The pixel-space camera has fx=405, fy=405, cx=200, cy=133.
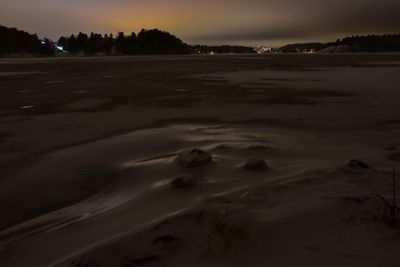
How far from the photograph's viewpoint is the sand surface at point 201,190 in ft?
8.29

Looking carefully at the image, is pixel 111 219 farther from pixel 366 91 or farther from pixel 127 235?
pixel 366 91

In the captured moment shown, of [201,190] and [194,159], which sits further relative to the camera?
[194,159]

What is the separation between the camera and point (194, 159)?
Answer: 15.6 feet

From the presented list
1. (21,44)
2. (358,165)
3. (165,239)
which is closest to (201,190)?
(165,239)

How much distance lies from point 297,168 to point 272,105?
18.5 ft

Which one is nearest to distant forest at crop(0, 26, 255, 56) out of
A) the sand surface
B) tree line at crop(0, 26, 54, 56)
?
tree line at crop(0, 26, 54, 56)

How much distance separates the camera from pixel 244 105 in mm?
9984

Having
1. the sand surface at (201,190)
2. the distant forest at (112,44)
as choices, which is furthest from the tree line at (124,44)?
the sand surface at (201,190)

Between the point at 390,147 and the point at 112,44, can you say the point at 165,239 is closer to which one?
the point at 390,147

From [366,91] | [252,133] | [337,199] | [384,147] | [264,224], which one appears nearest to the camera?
[264,224]

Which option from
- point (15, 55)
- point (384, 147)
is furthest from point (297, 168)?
point (15, 55)

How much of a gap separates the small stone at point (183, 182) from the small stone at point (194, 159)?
62cm

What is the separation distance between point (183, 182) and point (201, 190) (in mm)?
255

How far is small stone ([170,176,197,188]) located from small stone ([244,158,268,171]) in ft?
2.31
